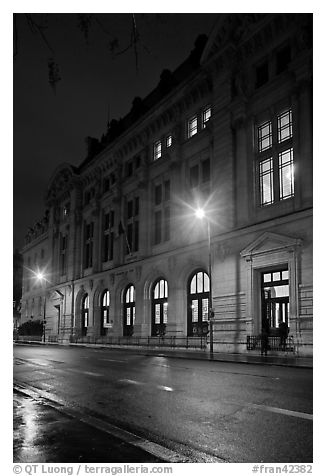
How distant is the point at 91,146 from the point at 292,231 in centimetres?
4281

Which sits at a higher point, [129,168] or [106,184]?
[129,168]

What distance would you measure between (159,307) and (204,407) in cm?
3353

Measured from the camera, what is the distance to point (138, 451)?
6207 millimetres

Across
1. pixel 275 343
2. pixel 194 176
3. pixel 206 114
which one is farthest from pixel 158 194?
pixel 275 343

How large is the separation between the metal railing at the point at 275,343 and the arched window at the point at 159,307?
501 inches

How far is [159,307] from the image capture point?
42.9 m

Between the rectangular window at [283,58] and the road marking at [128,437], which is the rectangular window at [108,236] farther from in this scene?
the road marking at [128,437]

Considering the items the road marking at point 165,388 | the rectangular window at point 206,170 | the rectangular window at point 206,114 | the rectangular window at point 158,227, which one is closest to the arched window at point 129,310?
the rectangular window at point 158,227

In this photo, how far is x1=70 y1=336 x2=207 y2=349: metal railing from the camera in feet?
118

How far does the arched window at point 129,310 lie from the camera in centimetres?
4727

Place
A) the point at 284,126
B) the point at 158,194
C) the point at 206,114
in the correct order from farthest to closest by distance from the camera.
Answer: the point at 158,194
the point at 206,114
the point at 284,126

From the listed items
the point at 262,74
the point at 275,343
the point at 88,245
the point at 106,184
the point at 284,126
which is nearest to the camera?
the point at 275,343

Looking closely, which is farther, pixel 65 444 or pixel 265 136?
pixel 265 136

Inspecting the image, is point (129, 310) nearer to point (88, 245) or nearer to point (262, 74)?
point (88, 245)
